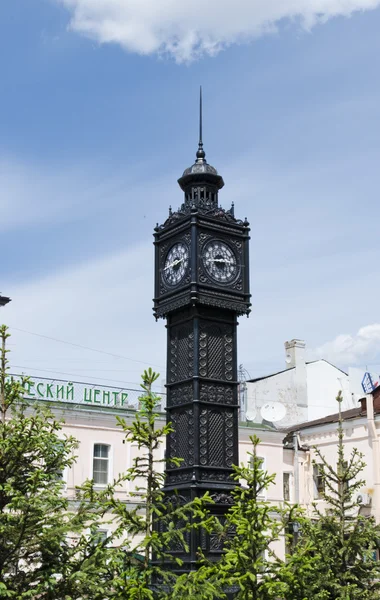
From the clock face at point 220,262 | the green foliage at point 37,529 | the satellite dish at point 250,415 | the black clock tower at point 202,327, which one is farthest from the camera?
the satellite dish at point 250,415

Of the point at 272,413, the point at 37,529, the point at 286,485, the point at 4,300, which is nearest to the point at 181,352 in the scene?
the point at 37,529

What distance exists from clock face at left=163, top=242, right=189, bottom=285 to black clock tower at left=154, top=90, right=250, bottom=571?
0.07ft

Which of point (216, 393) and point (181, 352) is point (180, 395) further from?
point (181, 352)

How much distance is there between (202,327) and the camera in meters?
16.0

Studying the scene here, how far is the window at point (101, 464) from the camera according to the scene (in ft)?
96.5

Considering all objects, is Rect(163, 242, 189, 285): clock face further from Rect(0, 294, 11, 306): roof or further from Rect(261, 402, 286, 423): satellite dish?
Rect(261, 402, 286, 423): satellite dish

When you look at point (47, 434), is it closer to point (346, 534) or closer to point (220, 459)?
point (220, 459)

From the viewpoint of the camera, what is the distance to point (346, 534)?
653 inches

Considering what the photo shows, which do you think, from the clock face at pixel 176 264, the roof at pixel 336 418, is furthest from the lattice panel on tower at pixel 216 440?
the roof at pixel 336 418

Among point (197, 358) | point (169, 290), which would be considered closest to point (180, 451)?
point (197, 358)

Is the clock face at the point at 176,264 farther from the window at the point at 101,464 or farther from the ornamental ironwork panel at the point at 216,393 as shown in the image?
the window at the point at 101,464

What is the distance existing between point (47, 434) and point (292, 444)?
80.7 ft

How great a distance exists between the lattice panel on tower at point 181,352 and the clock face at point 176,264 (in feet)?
3.25

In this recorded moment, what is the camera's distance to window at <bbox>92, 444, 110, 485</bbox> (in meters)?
29.4
